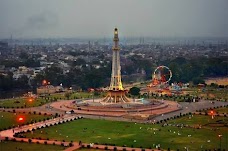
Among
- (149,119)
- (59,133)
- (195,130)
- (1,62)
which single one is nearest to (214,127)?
(195,130)

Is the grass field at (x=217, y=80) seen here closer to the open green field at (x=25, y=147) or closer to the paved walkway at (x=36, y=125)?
the paved walkway at (x=36, y=125)

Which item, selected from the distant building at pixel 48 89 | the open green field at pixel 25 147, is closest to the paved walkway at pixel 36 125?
the open green field at pixel 25 147

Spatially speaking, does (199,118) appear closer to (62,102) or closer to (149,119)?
(149,119)

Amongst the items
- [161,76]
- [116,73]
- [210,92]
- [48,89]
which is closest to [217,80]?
[161,76]


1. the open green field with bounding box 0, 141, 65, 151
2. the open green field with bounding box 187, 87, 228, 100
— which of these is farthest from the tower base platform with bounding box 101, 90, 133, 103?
the open green field with bounding box 0, 141, 65, 151

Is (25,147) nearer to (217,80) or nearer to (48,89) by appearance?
(48,89)
